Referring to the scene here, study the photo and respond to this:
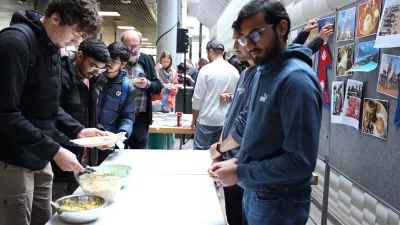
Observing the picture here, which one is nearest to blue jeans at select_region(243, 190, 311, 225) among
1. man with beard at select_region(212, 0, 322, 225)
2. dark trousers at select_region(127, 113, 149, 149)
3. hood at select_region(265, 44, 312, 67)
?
man with beard at select_region(212, 0, 322, 225)

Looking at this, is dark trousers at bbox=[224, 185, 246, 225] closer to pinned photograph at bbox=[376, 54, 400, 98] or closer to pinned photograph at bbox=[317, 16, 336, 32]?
pinned photograph at bbox=[376, 54, 400, 98]

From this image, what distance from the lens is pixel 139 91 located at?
128 inches

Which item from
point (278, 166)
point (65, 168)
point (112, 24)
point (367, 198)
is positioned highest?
point (112, 24)

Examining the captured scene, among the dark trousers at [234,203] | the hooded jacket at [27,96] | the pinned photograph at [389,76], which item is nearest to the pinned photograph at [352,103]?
the pinned photograph at [389,76]

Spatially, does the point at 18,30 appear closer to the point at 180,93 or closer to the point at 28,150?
the point at 28,150

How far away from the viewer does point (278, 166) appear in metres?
1.09

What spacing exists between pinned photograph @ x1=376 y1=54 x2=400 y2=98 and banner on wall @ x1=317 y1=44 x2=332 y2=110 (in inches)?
28.8

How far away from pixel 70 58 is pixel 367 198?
6.50 ft

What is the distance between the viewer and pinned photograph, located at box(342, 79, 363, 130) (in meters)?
2.11

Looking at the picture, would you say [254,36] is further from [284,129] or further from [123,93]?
[123,93]

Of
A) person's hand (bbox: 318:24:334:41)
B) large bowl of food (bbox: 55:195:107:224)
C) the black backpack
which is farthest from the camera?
person's hand (bbox: 318:24:334:41)

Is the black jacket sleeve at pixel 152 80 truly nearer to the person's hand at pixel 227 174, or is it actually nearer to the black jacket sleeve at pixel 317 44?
the black jacket sleeve at pixel 317 44

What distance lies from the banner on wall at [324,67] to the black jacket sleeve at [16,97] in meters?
1.98

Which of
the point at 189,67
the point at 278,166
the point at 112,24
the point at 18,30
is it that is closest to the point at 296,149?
the point at 278,166
